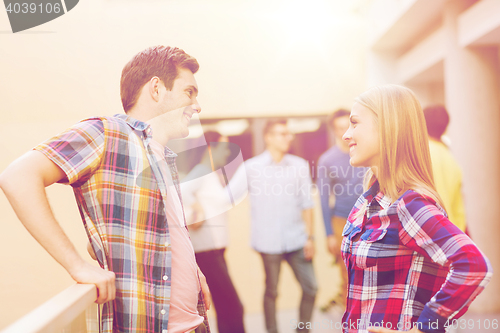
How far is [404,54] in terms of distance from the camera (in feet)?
8.27

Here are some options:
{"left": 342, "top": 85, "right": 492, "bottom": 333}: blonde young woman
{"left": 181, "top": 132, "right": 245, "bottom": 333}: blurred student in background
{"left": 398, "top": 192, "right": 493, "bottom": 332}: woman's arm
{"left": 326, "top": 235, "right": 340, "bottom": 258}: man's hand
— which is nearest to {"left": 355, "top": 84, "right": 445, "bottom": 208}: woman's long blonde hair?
{"left": 342, "top": 85, "right": 492, "bottom": 333}: blonde young woman

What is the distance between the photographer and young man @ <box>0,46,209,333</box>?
740 mm

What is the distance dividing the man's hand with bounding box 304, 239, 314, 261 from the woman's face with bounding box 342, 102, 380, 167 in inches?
47.4

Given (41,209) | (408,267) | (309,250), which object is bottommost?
(309,250)

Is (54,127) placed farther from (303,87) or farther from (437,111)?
(437,111)

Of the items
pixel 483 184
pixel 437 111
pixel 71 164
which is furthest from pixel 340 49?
pixel 71 164

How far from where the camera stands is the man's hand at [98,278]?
2.47 feet

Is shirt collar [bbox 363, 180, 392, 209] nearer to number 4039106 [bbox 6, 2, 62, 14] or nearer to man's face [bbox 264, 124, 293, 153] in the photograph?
man's face [bbox 264, 124, 293, 153]

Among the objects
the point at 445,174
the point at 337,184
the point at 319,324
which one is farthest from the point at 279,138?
the point at 319,324

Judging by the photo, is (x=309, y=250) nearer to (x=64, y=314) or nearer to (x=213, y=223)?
(x=213, y=223)

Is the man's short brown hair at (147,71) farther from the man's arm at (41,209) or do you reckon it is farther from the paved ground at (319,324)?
the paved ground at (319,324)

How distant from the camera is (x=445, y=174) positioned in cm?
162

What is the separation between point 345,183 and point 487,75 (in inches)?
49.8

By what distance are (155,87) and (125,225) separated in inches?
14.7
